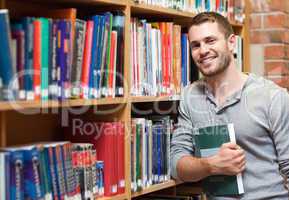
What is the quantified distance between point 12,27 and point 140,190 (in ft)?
2.88

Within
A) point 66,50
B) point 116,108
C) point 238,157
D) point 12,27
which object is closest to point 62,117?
point 116,108

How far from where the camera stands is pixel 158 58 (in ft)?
6.79

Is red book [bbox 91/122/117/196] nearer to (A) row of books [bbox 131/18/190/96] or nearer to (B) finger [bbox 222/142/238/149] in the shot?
(A) row of books [bbox 131/18/190/96]

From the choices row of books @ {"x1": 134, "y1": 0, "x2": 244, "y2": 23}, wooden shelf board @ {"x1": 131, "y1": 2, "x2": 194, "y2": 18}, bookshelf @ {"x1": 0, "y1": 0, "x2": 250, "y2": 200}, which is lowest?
bookshelf @ {"x1": 0, "y1": 0, "x2": 250, "y2": 200}

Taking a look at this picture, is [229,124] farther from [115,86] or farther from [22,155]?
[22,155]

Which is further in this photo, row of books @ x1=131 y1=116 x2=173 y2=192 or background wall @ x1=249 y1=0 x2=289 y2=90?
background wall @ x1=249 y1=0 x2=289 y2=90

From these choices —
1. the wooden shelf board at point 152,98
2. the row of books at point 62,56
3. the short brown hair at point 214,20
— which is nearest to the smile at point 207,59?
the short brown hair at point 214,20

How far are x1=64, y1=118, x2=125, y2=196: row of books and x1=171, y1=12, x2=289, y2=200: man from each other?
1.00 ft

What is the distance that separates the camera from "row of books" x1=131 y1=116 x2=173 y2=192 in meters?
1.93

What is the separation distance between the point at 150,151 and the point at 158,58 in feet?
1.33

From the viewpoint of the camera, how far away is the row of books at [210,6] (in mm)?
2111

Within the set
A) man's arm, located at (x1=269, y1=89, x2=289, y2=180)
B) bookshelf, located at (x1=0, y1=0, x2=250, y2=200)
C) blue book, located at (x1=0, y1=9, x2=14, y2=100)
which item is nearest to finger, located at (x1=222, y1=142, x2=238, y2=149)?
man's arm, located at (x1=269, y1=89, x2=289, y2=180)

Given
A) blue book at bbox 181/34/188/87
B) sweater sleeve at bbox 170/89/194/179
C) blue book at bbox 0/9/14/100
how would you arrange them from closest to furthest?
blue book at bbox 0/9/14/100
sweater sleeve at bbox 170/89/194/179
blue book at bbox 181/34/188/87

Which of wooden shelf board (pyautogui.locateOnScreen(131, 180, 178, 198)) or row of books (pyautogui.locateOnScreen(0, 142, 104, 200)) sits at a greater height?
row of books (pyautogui.locateOnScreen(0, 142, 104, 200))
